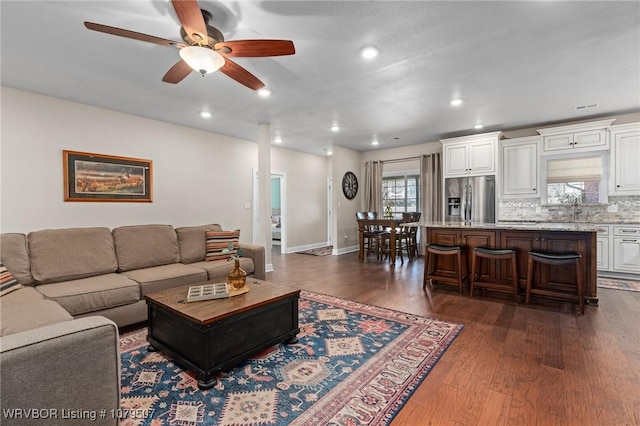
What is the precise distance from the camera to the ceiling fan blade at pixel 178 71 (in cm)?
247

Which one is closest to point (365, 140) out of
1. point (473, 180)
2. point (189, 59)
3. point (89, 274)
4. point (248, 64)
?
point (473, 180)

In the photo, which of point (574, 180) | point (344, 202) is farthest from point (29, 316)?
point (574, 180)

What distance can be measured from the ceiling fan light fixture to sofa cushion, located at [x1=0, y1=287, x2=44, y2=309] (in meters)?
2.16

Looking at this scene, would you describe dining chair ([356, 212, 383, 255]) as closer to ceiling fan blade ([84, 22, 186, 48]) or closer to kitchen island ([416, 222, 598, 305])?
kitchen island ([416, 222, 598, 305])

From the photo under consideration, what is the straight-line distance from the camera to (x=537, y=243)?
3.62 meters

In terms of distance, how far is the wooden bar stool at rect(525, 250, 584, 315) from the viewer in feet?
10.2

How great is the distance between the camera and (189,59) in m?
2.18

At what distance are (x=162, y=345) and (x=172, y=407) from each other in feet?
2.06

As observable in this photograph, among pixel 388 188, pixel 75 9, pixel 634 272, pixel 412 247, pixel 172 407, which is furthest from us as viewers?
pixel 388 188

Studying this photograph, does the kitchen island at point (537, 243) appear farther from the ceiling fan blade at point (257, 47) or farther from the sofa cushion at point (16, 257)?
the sofa cushion at point (16, 257)

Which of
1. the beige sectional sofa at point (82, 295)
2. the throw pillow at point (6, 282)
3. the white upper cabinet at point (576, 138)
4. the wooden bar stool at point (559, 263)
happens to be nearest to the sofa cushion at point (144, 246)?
the beige sectional sofa at point (82, 295)

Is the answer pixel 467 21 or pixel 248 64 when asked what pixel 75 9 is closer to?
pixel 248 64

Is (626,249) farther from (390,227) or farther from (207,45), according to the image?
(207,45)

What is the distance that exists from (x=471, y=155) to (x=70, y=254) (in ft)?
20.5
